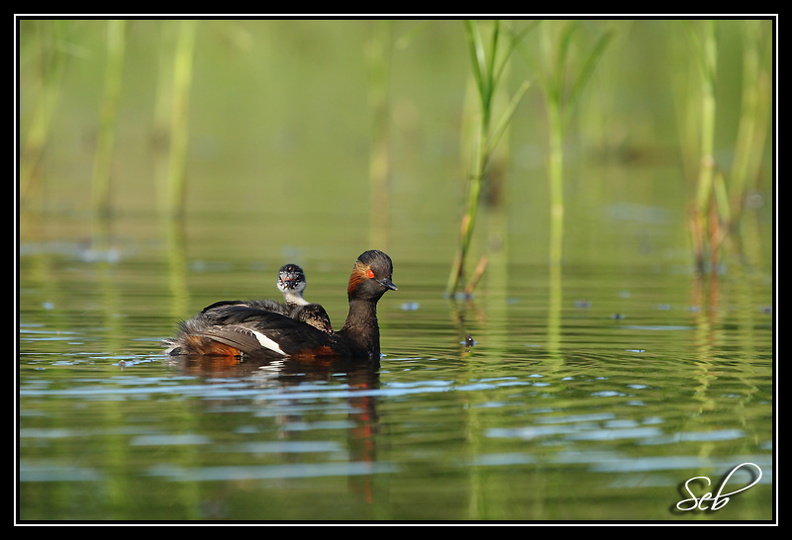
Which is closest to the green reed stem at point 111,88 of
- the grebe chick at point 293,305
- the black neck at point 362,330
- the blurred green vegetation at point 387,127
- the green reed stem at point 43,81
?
the blurred green vegetation at point 387,127

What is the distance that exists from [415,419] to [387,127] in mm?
13251

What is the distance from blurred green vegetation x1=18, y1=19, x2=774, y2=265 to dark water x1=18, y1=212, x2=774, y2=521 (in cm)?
300

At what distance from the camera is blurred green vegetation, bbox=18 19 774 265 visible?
55.2 feet

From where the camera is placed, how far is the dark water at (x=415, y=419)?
17.9 feet

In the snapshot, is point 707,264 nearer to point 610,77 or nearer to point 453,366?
point 453,366

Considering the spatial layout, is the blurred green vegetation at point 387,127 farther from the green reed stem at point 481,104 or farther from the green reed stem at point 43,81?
the green reed stem at point 481,104

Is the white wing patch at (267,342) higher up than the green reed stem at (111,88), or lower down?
lower down

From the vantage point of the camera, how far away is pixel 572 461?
6031 millimetres

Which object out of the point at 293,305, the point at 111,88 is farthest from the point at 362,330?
the point at 111,88

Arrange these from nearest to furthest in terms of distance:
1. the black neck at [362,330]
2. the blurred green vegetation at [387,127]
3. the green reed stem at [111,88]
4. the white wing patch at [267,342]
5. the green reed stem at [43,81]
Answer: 1. the white wing patch at [267,342]
2. the black neck at [362,330]
3. the green reed stem at [43,81]
4. the green reed stem at [111,88]
5. the blurred green vegetation at [387,127]

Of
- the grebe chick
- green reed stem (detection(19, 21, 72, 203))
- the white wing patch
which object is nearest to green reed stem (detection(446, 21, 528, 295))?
the grebe chick

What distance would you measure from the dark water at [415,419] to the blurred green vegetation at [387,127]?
9.85ft

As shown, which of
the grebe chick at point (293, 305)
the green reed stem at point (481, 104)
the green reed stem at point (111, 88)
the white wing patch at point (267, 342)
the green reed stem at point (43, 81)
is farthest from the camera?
the green reed stem at point (111, 88)
